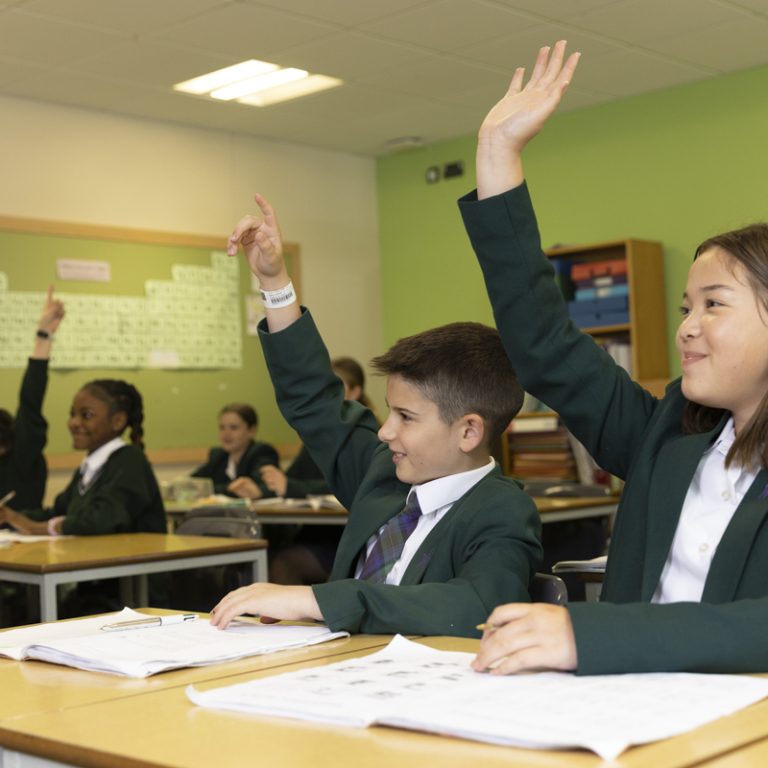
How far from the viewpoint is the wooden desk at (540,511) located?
15.6 ft

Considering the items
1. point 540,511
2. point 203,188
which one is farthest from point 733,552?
point 203,188

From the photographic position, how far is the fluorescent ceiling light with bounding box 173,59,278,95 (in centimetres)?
572

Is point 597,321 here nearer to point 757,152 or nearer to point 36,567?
point 757,152

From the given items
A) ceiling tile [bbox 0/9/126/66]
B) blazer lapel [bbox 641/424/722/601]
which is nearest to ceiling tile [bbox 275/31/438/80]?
ceiling tile [bbox 0/9/126/66]

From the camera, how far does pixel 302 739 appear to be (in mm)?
1038

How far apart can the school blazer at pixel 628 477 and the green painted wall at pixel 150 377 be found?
15.5 feet

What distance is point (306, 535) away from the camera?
5.49 m

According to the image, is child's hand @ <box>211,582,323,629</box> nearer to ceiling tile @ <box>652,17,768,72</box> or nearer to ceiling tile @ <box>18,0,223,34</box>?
ceiling tile @ <box>18,0,223,34</box>

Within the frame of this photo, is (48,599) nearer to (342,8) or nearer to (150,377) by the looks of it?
(342,8)

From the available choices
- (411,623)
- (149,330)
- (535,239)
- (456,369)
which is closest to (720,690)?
(411,623)

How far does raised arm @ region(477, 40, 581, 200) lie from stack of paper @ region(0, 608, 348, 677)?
2.07ft

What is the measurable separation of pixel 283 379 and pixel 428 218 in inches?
215

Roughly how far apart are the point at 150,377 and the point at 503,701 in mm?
5626

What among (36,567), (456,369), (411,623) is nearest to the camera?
(411,623)
